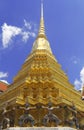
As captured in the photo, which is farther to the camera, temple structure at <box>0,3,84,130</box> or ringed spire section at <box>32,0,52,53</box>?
ringed spire section at <box>32,0,52,53</box>

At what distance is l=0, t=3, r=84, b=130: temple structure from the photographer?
27.8m

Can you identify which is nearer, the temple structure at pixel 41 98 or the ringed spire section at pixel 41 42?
the temple structure at pixel 41 98

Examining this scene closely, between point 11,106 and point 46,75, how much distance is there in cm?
389

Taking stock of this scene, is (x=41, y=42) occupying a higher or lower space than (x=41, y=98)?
higher

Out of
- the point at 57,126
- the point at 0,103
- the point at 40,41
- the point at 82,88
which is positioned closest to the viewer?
the point at 57,126

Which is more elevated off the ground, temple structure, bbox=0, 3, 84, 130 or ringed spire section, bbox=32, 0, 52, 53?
ringed spire section, bbox=32, 0, 52, 53

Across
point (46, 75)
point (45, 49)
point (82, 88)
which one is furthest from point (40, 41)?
point (82, 88)

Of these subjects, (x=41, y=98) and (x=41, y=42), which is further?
(x=41, y=42)

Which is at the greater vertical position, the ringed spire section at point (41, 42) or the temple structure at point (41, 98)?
the ringed spire section at point (41, 42)

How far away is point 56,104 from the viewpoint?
2828 centimetres

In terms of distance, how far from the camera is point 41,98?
2888 centimetres

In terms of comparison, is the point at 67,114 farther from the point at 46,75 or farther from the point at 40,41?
the point at 40,41

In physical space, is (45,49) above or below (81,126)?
above

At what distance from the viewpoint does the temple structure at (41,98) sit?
91.3 ft
